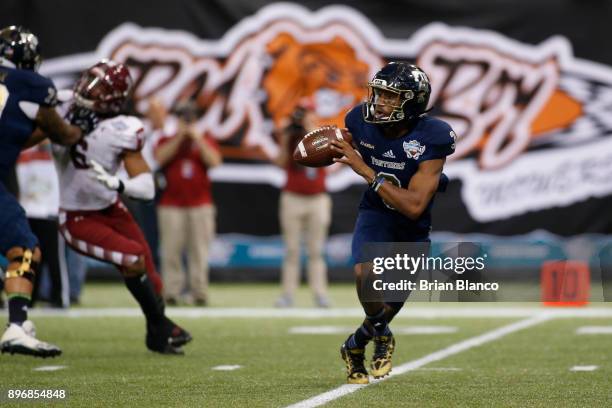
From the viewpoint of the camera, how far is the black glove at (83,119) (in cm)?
747

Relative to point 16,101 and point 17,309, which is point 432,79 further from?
point 17,309

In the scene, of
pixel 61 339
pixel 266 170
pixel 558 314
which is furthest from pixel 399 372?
pixel 266 170

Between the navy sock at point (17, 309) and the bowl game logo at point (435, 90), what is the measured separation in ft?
25.4

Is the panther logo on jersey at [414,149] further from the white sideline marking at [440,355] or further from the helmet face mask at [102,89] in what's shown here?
the helmet face mask at [102,89]

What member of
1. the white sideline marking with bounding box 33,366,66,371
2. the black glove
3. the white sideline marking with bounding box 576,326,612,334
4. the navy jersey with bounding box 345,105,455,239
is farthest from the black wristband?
the white sideline marking with bounding box 576,326,612,334

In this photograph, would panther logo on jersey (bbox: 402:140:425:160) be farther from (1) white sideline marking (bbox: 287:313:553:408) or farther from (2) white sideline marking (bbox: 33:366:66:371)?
(2) white sideline marking (bbox: 33:366:66:371)

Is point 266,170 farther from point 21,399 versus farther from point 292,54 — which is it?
point 21,399

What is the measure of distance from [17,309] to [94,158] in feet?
4.05

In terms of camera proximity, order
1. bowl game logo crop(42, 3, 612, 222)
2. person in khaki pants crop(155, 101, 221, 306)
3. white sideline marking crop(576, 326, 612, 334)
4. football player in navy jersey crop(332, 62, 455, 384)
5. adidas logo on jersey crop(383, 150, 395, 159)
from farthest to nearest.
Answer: bowl game logo crop(42, 3, 612, 222) < person in khaki pants crop(155, 101, 221, 306) < white sideline marking crop(576, 326, 612, 334) < adidas logo on jersey crop(383, 150, 395, 159) < football player in navy jersey crop(332, 62, 455, 384)

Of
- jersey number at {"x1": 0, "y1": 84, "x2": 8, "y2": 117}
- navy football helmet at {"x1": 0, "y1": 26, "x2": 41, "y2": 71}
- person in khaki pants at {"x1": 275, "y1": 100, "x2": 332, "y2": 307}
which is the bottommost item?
person in khaki pants at {"x1": 275, "y1": 100, "x2": 332, "y2": 307}

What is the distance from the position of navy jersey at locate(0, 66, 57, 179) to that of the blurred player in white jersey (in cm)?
50

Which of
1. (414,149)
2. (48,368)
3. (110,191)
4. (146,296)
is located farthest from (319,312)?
(414,149)

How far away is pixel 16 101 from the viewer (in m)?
6.88

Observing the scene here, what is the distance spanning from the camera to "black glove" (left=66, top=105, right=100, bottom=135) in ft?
24.5
